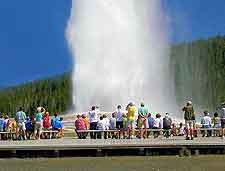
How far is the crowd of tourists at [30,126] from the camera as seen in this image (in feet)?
77.2

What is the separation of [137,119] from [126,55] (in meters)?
15.7

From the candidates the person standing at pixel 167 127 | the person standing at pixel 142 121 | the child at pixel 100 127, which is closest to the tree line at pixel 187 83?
the person standing at pixel 167 127

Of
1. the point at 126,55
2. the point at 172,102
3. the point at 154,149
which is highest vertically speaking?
the point at 126,55

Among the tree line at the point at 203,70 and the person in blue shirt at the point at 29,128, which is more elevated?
the tree line at the point at 203,70

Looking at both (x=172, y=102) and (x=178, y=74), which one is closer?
(x=172, y=102)

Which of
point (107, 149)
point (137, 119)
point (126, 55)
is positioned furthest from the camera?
point (126, 55)

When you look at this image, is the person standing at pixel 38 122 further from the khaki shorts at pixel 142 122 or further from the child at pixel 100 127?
the khaki shorts at pixel 142 122

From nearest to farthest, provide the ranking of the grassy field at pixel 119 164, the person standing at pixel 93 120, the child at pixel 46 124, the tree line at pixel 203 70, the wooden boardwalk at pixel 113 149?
1. the grassy field at pixel 119 164
2. the wooden boardwalk at pixel 113 149
3. the person standing at pixel 93 120
4. the child at pixel 46 124
5. the tree line at pixel 203 70

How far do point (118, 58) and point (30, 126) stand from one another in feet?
49.3

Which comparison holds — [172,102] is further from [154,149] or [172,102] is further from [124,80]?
[154,149]

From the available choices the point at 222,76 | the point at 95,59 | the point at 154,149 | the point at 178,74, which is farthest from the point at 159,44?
the point at 222,76

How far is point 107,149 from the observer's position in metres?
19.2

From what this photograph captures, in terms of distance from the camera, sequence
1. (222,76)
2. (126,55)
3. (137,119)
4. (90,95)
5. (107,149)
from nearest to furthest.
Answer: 1. (107,149)
2. (137,119)
3. (90,95)
4. (126,55)
5. (222,76)

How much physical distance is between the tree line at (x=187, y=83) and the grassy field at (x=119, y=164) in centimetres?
5749
